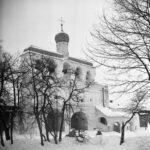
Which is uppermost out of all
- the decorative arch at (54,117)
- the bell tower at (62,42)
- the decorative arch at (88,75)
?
the bell tower at (62,42)

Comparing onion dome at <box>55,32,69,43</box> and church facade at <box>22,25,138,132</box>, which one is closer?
church facade at <box>22,25,138,132</box>

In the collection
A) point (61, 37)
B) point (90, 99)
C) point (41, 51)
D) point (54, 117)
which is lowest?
point (54, 117)

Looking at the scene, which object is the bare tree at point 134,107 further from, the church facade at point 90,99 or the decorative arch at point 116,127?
the decorative arch at point 116,127

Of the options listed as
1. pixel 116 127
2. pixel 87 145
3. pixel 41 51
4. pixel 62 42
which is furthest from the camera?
pixel 116 127

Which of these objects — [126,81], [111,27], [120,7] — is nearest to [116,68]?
[126,81]

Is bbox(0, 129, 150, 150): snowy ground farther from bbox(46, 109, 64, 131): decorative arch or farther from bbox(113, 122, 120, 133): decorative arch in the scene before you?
bbox(113, 122, 120, 133): decorative arch

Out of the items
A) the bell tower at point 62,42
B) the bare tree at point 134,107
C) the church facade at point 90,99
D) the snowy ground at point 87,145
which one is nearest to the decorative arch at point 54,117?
the snowy ground at point 87,145

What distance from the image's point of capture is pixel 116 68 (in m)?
7.54

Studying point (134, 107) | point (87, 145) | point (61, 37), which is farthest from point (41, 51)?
point (134, 107)

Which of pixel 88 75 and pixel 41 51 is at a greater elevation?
pixel 41 51

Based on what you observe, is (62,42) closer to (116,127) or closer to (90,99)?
(90,99)

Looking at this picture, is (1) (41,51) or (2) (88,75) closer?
(1) (41,51)

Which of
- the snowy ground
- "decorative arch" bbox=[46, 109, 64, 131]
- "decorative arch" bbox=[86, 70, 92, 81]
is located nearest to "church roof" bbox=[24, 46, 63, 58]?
"decorative arch" bbox=[86, 70, 92, 81]

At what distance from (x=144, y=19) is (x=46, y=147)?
32.4 feet
